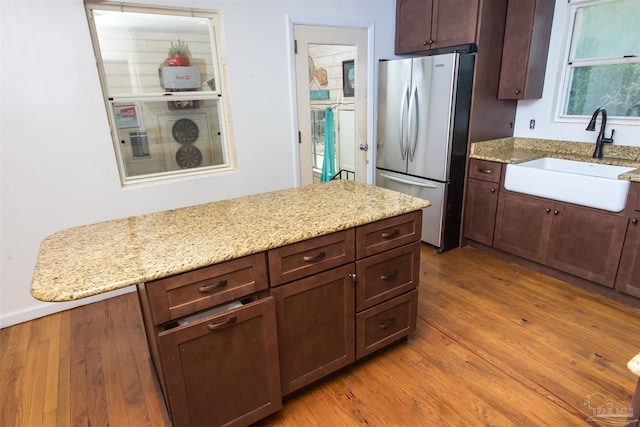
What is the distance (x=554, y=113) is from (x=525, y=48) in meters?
0.66

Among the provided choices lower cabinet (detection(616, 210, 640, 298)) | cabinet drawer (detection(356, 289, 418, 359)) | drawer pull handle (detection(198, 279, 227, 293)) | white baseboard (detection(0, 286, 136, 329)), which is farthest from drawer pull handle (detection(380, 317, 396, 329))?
white baseboard (detection(0, 286, 136, 329))

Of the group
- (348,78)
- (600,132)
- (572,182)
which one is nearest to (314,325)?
(572,182)

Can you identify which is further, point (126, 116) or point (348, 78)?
point (348, 78)

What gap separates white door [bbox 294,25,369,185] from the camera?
10.5 feet

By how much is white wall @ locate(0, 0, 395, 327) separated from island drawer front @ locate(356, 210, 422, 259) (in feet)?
5.49

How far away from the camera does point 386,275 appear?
1905 mm

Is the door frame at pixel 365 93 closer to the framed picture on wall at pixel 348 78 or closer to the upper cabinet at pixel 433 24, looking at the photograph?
the framed picture on wall at pixel 348 78

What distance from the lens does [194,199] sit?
9.82ft

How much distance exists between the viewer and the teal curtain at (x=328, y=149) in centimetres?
353

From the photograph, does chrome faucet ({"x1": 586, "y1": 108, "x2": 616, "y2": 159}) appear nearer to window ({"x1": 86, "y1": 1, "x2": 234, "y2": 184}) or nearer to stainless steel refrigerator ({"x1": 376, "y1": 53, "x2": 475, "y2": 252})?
stainless steel refrigerator ({"x1": 376, "y1": 53, "x2": 475, "y2": 252})

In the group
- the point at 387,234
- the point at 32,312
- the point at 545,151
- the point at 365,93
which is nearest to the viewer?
the point at 387,234

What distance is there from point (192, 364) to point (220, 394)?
0.20 metres

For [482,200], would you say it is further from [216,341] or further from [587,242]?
[216,341]

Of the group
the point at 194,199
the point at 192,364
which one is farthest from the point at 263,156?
the point at 192,364
